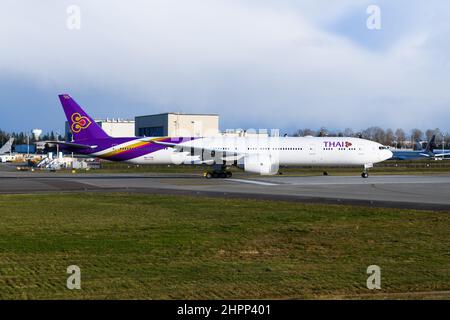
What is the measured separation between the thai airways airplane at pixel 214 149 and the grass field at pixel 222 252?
2461 centimetres

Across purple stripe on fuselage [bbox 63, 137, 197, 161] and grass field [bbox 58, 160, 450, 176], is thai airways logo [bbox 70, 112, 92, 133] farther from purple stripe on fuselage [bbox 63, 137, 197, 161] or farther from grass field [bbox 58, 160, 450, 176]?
grass field [bbox 58, 160, 450, 176]

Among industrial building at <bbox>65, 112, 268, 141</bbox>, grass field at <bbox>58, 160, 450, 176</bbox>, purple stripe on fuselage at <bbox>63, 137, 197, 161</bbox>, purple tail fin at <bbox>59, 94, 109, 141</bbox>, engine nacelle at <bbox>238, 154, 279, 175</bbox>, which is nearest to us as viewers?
engine nacelle at <bbox>238, 154, 279, 175</bbox>

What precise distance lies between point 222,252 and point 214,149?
33.7 m

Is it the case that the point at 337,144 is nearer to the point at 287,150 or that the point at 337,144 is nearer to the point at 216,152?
the point at 287,150

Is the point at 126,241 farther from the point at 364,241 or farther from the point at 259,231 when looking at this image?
the point at 364,241

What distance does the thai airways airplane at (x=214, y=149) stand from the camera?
153ft

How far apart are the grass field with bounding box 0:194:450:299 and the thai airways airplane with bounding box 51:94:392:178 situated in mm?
24609

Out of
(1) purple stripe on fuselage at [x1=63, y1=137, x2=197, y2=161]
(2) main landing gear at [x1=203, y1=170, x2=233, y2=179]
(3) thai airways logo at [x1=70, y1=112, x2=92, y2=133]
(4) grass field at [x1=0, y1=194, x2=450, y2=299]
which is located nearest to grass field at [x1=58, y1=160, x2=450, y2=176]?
(2) main landing gear at [x1=203, y1=170, x2=233, y2=179]

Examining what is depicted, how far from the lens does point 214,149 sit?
4659cm

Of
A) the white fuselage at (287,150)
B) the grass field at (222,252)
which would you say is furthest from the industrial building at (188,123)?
the grass field at (222,252)

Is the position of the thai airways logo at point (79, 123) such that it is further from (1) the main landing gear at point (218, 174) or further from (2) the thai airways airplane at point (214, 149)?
(1) the main landing gear at point (218, 174)

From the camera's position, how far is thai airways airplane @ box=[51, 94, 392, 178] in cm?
4656
